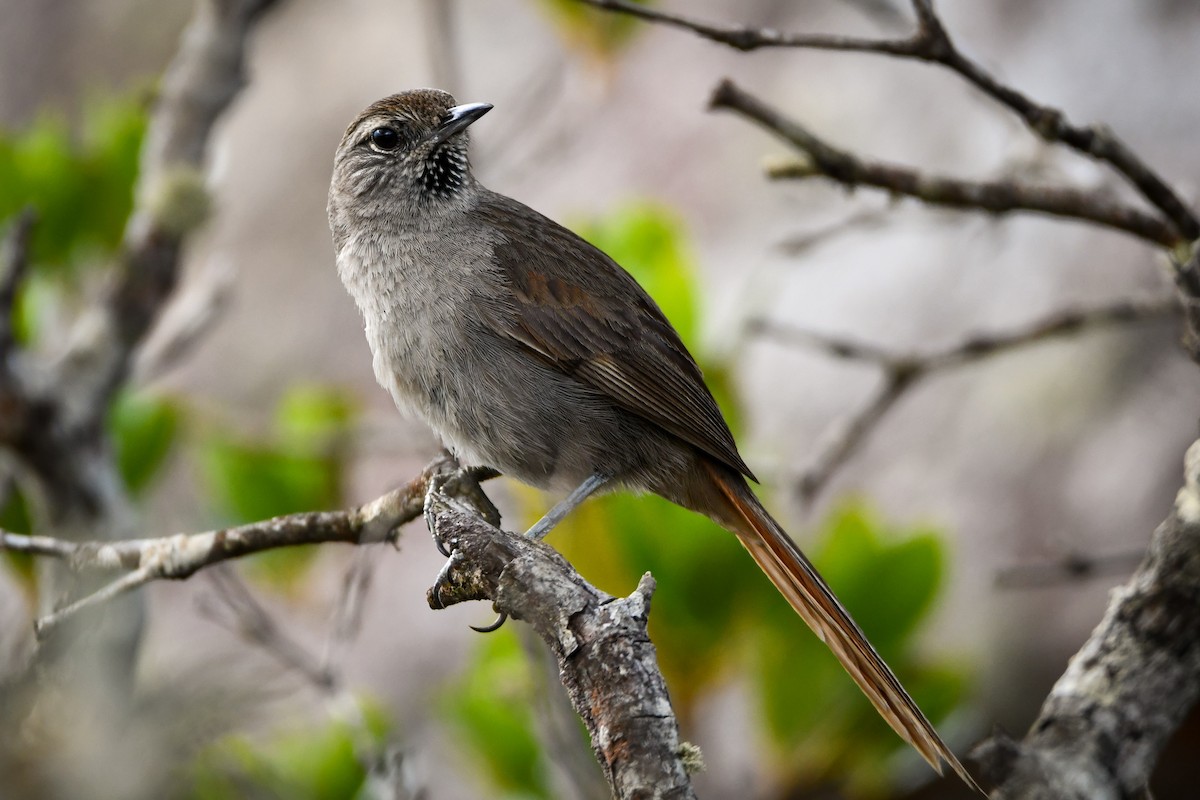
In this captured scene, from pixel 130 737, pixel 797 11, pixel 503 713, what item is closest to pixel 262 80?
pixel 797 11

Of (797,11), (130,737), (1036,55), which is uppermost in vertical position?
(797,11)

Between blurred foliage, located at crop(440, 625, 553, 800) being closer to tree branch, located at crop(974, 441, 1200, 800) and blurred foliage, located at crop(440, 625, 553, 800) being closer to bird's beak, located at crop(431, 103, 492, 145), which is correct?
bird's beak, located at crop(431, 103, 492, 145)

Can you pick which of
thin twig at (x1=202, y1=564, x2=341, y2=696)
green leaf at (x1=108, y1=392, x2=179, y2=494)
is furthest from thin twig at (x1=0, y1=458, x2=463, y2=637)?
green leaf at (x1=108, y1=392, x2=179, y2=494)

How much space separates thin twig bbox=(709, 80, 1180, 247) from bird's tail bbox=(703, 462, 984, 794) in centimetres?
104

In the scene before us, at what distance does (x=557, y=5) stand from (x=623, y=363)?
8.94 feet

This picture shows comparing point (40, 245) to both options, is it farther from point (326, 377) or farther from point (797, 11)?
point (797, 11)

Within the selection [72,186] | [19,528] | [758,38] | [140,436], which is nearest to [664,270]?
[758,38]

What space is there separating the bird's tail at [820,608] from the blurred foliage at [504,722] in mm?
1087

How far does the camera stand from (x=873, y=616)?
466 centimetres

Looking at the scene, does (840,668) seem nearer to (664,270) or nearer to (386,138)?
(664,270)

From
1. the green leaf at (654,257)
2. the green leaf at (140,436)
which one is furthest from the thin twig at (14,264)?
the green leaf at (654,257)

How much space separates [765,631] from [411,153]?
2174mm

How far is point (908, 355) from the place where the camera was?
4.84m

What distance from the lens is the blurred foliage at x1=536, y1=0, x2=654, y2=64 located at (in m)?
6.04
